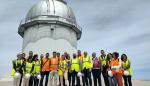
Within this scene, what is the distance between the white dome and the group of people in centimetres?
1353

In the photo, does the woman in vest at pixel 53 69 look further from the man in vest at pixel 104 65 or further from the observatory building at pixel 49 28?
the observatory building at pixel 49 28

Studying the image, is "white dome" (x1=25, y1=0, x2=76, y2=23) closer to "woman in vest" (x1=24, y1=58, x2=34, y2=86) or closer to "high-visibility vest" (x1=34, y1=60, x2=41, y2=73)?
"high-visibility vest" (x1=34, y1=60, x2=41, y2=73)

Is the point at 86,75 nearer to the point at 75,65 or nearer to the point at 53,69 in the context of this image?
the point at 75,65

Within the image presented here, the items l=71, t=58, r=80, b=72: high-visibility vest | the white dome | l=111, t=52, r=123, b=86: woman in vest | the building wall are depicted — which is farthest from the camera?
the white dome

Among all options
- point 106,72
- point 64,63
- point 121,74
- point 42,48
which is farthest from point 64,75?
point 42,48

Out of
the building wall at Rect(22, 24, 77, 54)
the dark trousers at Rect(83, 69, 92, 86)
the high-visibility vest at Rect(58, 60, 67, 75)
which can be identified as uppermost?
the building wall at Rect(22, 24, 77, 54)

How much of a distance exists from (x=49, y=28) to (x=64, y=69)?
13.3 m

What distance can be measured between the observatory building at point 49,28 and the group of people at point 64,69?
1188 centimetres

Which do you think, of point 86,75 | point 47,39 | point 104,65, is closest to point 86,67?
point 86,75

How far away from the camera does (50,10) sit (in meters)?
25.2

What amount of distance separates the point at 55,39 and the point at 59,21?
195 cm

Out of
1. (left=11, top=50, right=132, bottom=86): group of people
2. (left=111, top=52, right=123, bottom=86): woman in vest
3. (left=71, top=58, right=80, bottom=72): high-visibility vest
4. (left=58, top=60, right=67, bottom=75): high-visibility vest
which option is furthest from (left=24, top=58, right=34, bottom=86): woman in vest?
(left=111, top=52, right=123, bottom=86): woman in vest

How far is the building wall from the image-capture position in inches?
951

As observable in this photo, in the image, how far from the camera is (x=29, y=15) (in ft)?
84.7
